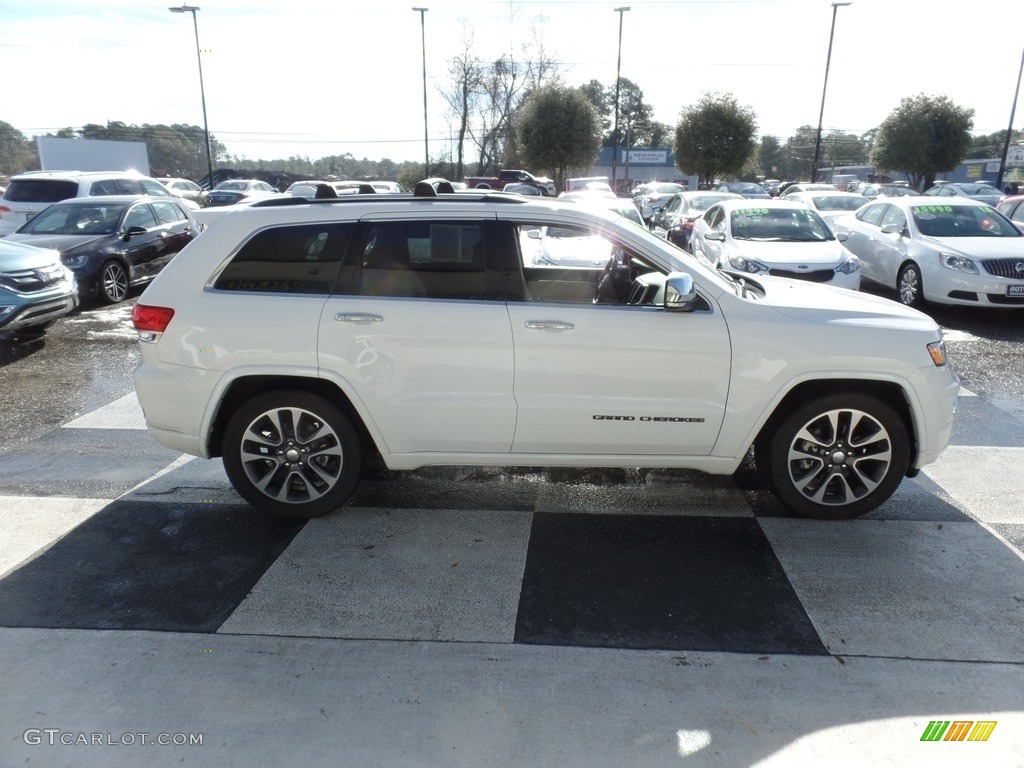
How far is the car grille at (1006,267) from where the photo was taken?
955 cm

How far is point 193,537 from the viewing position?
4.29m

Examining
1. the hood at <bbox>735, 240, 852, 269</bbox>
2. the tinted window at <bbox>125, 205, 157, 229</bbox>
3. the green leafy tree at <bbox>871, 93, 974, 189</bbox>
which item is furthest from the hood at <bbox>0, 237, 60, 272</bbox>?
the green leafy tree at <bbox>871, 93, 974, 189</bbox>

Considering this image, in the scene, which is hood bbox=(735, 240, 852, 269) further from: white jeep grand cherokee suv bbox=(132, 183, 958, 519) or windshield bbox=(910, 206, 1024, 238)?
white jeep grand cherokee suv bbox=(132, 183, 958, 519)

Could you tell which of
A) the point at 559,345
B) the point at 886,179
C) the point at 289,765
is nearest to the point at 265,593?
the point at 289,765

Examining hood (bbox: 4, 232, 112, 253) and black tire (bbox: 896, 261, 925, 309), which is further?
hood (bbox: 4, 232, 112, 253)

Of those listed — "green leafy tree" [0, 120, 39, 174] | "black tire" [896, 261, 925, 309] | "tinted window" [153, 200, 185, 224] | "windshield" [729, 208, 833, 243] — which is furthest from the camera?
"green leafy tree" [0, 120, 39, 174]

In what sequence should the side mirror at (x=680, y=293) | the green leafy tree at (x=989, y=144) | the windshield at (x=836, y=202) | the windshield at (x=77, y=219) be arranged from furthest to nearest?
the green leafy tree at (x=989, y=144), the windshield at (x=836, y=202), the windshield at (x=77, y=219), the side mirror at (x=680, y=293)

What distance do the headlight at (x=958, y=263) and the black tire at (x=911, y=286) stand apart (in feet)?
1.56

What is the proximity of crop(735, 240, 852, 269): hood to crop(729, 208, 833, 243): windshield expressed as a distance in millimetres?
325

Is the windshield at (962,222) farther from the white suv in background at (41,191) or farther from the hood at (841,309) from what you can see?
the white suv in background at (41,191)

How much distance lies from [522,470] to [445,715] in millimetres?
2563

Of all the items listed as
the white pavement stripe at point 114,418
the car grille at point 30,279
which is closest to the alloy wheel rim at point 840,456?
the white pavement stripe at point 114,418

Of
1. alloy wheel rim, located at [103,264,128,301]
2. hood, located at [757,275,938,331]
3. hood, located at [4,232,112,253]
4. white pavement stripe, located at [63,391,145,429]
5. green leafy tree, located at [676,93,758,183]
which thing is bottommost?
white pavement stripe, located at [63,391,145,429]

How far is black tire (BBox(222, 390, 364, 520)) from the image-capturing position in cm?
430
